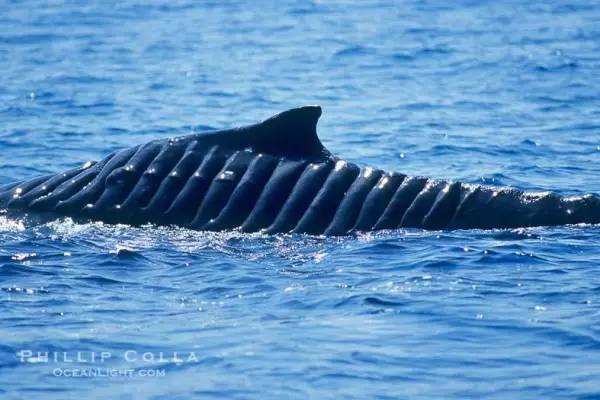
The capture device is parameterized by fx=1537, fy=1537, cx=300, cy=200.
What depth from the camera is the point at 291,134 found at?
14.4 metres

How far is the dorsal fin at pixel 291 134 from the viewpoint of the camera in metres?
14.2

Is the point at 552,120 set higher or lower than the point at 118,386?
lower

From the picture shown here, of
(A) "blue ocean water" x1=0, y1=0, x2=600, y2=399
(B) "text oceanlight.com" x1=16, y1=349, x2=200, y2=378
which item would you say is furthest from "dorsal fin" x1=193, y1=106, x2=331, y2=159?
(B) "text oceanlight.com" x1=16, y1=349, x2=200, y2=378

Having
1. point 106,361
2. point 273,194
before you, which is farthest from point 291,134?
point 106,361

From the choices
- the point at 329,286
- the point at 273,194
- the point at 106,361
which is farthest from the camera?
the point at 273,194

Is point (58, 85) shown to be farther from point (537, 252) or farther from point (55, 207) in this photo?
point (537, 252)

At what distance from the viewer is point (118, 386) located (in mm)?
9695

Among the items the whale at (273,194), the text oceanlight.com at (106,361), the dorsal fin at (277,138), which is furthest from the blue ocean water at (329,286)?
the dorsal fin at (277,138)

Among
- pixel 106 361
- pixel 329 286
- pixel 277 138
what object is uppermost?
pixel 277 138

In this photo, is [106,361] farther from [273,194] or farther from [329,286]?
[273,194]

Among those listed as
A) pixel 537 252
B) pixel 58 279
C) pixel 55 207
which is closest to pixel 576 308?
pixel 537 252

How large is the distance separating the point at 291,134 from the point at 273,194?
598mm

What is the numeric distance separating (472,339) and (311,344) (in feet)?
3.65

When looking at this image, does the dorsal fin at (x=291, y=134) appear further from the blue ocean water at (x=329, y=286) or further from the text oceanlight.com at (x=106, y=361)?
the text oceanlight.com at (x=106, y=361)
